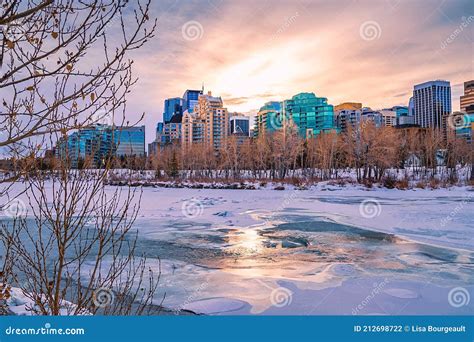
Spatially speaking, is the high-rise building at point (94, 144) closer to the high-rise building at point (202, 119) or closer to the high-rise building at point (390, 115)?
the high-rise building at point (202, 119)

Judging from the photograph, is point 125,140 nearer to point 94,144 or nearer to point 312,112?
point 94,144

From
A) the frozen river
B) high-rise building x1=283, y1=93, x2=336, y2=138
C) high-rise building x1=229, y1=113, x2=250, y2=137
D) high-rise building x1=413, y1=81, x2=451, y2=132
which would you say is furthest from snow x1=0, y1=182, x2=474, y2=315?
high-rise building x1=283, y1=93, x2=336, y2=138

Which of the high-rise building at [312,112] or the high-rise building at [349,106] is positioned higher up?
the high-rise building at [349,106]

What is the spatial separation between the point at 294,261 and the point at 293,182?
21479 millimetres

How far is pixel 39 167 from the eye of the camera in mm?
2205

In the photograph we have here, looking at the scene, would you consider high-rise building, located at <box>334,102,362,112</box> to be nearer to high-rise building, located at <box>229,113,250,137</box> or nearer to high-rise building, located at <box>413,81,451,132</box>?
high-rise building, located at <box>229,113,250,137</box>

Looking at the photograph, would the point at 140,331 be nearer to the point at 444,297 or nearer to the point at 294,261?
the point at 444,297

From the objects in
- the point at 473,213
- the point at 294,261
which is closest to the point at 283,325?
the point at 294,261

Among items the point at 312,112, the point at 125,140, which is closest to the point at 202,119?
the point at 125,140

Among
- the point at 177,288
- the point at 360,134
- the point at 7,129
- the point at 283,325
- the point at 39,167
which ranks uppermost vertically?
the point at 360,134

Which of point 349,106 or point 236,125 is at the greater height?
point 349,106

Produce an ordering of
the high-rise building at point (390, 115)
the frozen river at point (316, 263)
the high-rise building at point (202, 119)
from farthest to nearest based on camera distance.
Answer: the high-rise building at point (390, 115)
the high-rise building at point (202, 119)
the frozen river at point (316, 263)

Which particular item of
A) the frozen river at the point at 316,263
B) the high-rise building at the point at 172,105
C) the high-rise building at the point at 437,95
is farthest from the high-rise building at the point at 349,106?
the high-rise building at the point at 172,105

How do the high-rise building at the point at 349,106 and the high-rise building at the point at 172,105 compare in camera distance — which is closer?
the high-rise building at the point at 172,105
